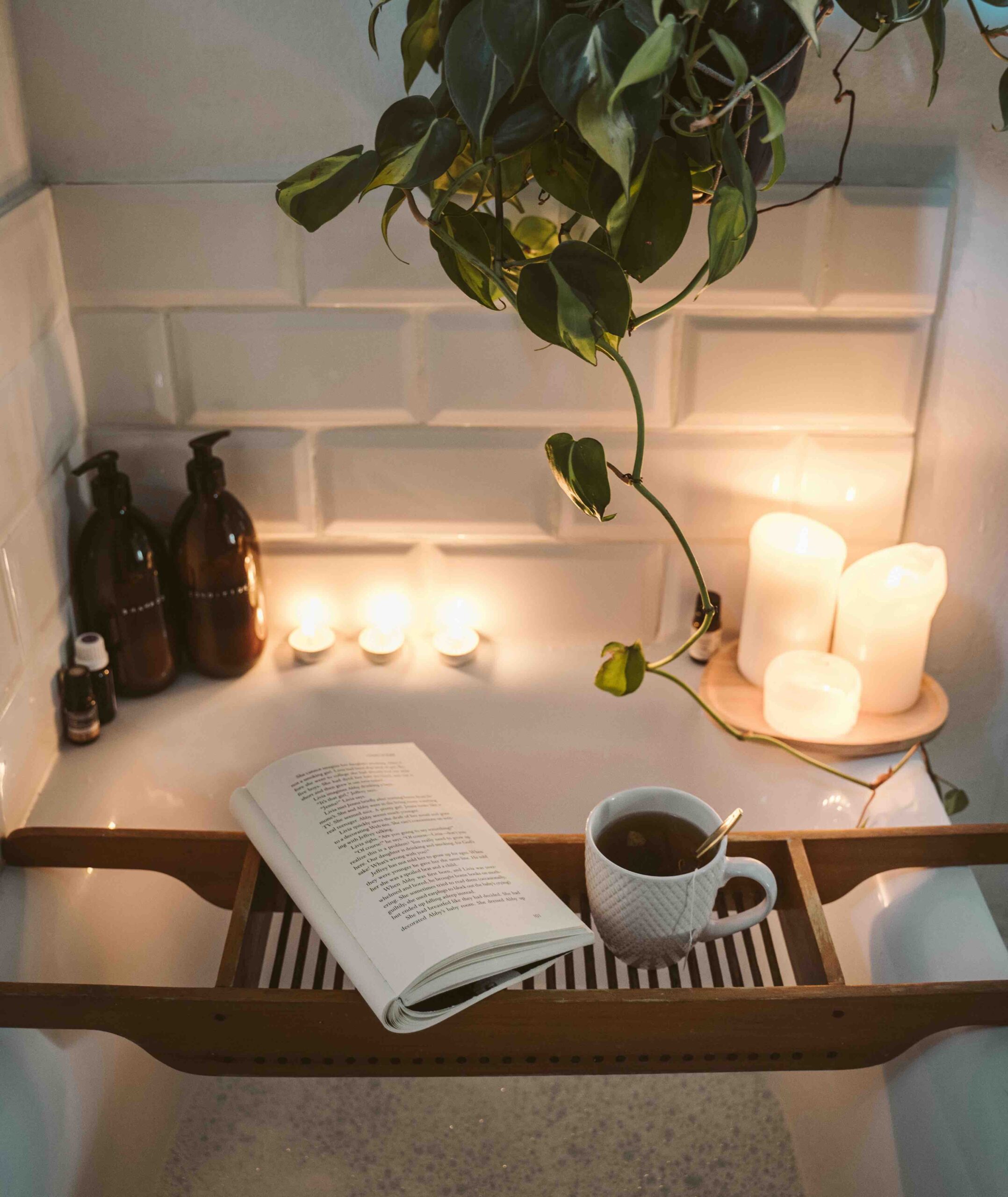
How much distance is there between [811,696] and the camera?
1000mm

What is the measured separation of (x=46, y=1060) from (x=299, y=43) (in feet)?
2.66

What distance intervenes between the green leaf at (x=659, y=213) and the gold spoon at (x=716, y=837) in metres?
0.35

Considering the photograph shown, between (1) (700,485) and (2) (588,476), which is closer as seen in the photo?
(2) (588,476)

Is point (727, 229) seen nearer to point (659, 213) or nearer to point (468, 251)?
point (659, 213)

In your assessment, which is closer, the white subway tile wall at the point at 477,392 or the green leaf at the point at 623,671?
the green leaf at the point at 623,671

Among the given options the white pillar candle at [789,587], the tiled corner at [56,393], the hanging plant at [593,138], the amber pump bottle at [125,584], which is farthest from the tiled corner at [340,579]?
the hanging plant at [593,138]

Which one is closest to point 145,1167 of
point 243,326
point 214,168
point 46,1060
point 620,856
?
point 46,1060

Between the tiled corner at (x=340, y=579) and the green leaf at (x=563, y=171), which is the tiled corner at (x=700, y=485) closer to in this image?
the tiled corner at (x=340, y=579)

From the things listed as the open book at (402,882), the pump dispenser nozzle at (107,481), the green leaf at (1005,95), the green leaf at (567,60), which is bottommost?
the open book at (402,882)

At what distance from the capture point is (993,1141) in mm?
677

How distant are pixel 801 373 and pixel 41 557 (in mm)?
711

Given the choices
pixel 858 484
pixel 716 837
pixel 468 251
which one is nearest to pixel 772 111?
pixel 468 251

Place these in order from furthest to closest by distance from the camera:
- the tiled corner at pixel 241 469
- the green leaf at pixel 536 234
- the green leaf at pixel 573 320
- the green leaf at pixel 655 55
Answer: the tiled corner at pixel 241 469 < the green leaf at pixel 536 234 < the green leaf at pixel 573 320 < the green leaf at pixel 655 55

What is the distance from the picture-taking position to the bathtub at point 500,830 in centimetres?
72
